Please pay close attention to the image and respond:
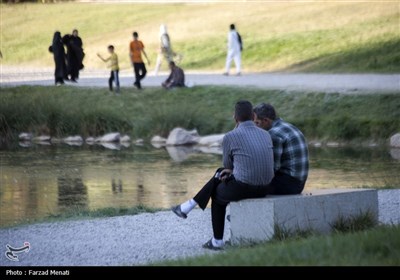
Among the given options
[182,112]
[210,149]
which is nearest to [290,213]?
[210,149]

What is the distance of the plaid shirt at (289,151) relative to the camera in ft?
36.7

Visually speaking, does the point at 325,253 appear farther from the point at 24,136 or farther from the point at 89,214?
the point at 24,136

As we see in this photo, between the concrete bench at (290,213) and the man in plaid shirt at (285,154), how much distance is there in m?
0.20

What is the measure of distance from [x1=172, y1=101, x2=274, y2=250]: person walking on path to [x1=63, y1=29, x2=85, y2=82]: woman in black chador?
24038 mm

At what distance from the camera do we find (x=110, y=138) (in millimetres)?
28281

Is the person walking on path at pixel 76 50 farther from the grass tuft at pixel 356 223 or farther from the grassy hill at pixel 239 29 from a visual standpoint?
the grass tuft at pixel 356 223

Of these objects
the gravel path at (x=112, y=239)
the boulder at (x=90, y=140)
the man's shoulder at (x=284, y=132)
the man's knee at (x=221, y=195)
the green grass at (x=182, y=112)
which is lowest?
the boulder at (x=90, y=140)

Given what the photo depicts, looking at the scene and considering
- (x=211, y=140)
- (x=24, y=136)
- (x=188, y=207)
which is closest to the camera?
(x=188, y=207)

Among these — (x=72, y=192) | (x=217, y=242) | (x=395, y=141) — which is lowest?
(x=395, y=141)

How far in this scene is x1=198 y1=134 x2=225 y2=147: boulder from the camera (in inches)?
1052

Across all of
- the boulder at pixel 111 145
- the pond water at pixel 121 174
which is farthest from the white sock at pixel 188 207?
the boulder at pixel 111 145

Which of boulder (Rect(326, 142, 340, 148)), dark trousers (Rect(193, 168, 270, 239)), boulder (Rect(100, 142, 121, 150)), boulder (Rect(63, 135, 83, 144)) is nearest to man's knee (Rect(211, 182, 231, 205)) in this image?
dark trousers (Rect(193, 168, 270, 239))

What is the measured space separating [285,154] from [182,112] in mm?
17136
